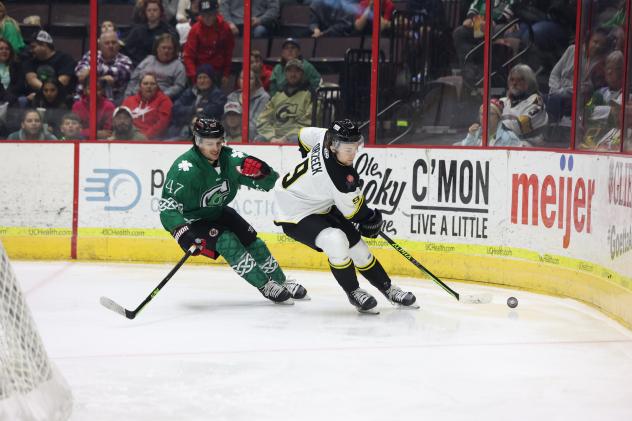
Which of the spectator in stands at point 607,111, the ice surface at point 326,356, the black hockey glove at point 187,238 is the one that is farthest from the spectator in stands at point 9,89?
the spectator in stands at point 607,111

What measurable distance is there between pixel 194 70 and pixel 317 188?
2.74 metres

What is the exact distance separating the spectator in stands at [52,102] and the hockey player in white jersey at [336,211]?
286 cm

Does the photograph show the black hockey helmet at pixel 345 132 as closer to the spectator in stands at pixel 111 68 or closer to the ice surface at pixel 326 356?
the ice surface at pixel 326 356

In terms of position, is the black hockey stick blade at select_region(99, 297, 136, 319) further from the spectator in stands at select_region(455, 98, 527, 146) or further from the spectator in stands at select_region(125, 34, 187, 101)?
the spectator in stands at select_region(125, 34, 187, 101)

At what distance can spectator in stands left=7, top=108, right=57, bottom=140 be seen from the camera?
26.4 feet

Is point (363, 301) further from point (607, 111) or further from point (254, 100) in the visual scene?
point (254, 100)

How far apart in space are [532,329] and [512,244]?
1.55 metres

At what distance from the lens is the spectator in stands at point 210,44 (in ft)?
26.0

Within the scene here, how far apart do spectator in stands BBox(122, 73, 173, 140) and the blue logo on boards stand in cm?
38

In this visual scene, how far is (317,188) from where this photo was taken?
5637mm

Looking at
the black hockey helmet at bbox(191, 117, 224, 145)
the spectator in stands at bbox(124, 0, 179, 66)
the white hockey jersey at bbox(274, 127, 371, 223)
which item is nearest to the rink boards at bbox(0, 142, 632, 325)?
the spectator in stands at bbox(124, 0, 179, 66)

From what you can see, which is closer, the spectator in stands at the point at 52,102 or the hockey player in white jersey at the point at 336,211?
the hockey player in white jersey at the point at 336,211

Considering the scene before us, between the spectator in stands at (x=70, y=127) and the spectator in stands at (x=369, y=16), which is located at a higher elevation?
the spectator in stands at (x=369, y=16)

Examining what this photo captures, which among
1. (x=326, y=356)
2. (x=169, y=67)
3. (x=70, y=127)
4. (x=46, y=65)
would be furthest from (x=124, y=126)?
(x=326, y=356)
